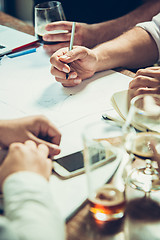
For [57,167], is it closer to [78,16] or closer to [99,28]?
[99,28]

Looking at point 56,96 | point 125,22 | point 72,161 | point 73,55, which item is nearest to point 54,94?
point 56,96

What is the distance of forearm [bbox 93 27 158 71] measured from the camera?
1147 mm

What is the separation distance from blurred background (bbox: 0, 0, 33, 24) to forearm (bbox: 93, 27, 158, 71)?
2.43 m

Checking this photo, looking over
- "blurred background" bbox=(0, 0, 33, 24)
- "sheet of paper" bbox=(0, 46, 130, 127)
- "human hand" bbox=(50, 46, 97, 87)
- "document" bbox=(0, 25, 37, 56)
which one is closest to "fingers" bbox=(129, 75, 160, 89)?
"sheet of paper" bbox=(0, 46, 130, 127)

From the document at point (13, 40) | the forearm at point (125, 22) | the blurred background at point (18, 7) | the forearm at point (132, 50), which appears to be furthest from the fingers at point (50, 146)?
the blurred background at point (18, 7)

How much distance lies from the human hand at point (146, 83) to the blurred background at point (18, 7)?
2.74m

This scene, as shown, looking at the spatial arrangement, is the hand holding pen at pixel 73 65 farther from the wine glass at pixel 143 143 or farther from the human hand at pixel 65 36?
the wine glass at pixel 143 143

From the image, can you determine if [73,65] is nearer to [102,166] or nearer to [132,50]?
[132,50]

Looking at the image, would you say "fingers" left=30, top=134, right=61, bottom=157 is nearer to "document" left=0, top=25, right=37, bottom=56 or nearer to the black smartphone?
the black smartphone

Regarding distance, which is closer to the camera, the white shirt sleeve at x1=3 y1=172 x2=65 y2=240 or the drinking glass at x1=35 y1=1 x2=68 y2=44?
the white shirt sleeve at x1=3 y1=172 x2=65 y2=240

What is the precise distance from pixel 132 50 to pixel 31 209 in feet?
2.78

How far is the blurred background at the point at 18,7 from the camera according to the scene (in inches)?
132

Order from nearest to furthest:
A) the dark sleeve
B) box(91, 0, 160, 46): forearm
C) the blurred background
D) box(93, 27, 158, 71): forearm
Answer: box(93, 27, 158, 71): forearm, box(91, 0, 160, 46): forearm, the dark sleeve, the blurred background

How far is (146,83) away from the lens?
904 millimetres
